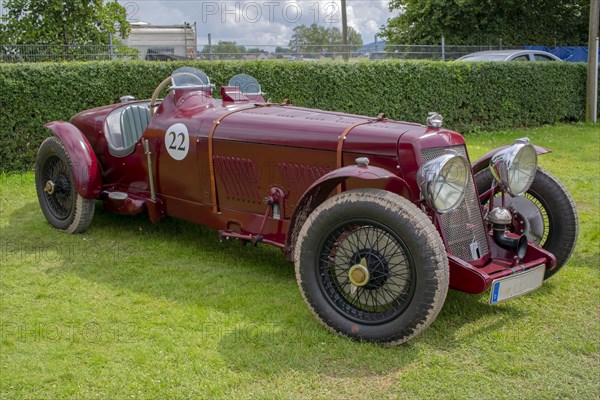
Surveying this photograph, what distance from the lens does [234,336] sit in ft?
13.0

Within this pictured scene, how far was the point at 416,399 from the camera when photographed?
3.29 meters

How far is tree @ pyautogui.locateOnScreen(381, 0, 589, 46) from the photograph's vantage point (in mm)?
23750

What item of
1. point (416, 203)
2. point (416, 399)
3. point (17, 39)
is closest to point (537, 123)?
point (17, 39)

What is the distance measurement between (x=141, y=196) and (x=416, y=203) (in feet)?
9.10

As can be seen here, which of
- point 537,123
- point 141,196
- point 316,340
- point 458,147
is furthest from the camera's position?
point 537,123

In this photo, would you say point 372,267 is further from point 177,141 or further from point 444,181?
point 177,141

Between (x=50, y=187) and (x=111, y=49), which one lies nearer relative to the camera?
(x=50, y=187)

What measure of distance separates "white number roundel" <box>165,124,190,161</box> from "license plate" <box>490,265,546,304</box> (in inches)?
106

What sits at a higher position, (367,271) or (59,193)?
(59,193)

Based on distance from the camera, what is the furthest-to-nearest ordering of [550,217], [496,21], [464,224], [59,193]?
[496,21]
[59,193]
[550,217]
[464,224]

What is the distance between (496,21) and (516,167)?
834 inches

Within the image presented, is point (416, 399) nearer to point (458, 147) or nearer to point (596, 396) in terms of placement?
point (596, 396)

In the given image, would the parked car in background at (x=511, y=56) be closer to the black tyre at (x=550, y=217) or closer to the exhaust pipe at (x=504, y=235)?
the black tyre at (x=550, y=217)

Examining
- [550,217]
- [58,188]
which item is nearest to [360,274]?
[550,217]
